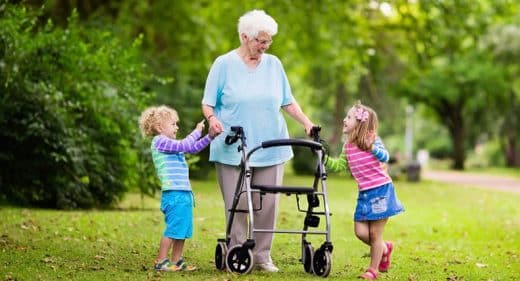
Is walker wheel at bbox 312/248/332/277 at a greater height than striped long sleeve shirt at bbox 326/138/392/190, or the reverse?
striped long sleeve shirt at bbox 326/138/392/190

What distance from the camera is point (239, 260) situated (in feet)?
26.3

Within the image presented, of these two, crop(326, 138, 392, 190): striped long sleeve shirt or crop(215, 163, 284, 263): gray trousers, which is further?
crop(215, 163, 284, 263): gray trousers

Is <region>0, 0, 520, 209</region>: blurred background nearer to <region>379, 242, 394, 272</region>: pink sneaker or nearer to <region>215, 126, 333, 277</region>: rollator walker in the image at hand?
<region>215, 126, 333, 277</region>: rollator walker

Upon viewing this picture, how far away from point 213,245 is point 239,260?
2.84 meters

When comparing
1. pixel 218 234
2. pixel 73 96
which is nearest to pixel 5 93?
pixel 73 96

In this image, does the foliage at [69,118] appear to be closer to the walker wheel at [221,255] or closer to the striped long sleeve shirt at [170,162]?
the striped long sleeve shirt at [170,162]

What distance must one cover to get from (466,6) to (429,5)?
974 millimetres

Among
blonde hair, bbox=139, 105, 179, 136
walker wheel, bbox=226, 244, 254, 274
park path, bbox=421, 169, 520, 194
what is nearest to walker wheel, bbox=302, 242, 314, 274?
walker wheel, bbox=226, 244, 254, 274

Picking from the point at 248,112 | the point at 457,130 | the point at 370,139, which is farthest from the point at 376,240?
the point at 457,130

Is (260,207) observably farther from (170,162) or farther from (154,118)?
(154,118)

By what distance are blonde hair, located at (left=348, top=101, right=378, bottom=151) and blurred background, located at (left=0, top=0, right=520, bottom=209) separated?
380cm

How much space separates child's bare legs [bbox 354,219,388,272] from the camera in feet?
27.4

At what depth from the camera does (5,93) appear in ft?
47.7

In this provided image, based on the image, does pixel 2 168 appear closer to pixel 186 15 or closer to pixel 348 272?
pixel 348 272
